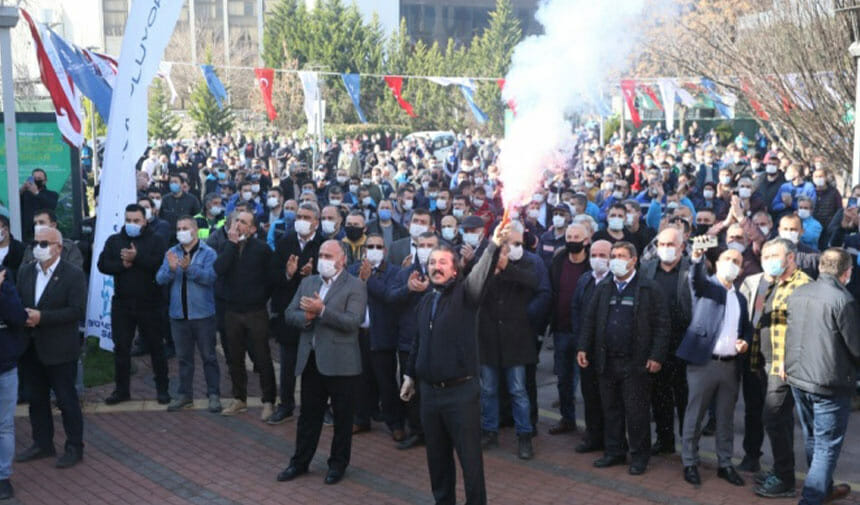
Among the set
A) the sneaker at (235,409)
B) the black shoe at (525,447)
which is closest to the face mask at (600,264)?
the black shoe at (525,447)

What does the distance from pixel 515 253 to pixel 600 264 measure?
78 centimetres

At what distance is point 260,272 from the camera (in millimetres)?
10031

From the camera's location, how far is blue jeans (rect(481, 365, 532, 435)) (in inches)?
344

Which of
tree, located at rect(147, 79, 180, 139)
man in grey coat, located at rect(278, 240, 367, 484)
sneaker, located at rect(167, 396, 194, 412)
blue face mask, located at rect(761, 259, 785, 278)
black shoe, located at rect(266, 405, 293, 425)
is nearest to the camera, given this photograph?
blue face mask, located at rect(761, 259, 785, 278)

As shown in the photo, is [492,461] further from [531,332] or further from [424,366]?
[424,366]

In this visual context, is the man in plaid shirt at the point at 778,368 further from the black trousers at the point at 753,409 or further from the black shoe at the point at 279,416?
the black shoe at the point at 279,416

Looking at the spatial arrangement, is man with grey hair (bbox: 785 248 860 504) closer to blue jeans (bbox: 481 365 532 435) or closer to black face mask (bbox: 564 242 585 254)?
blue jeans (bbox: 481 365 532 435)

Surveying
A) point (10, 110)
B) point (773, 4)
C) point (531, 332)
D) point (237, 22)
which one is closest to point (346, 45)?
point (237, 22)

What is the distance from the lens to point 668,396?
8773mm

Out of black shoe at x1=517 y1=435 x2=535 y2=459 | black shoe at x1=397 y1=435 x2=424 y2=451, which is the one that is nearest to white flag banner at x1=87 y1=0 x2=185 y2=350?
black shoe at x1=397 y1=435 x2=424 y2=451

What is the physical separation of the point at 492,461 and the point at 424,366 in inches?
81.7

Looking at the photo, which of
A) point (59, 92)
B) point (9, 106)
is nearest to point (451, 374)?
point (9, 106)

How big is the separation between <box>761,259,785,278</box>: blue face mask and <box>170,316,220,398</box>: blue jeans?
18.5 feet

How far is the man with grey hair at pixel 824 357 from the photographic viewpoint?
6965 millimetres
